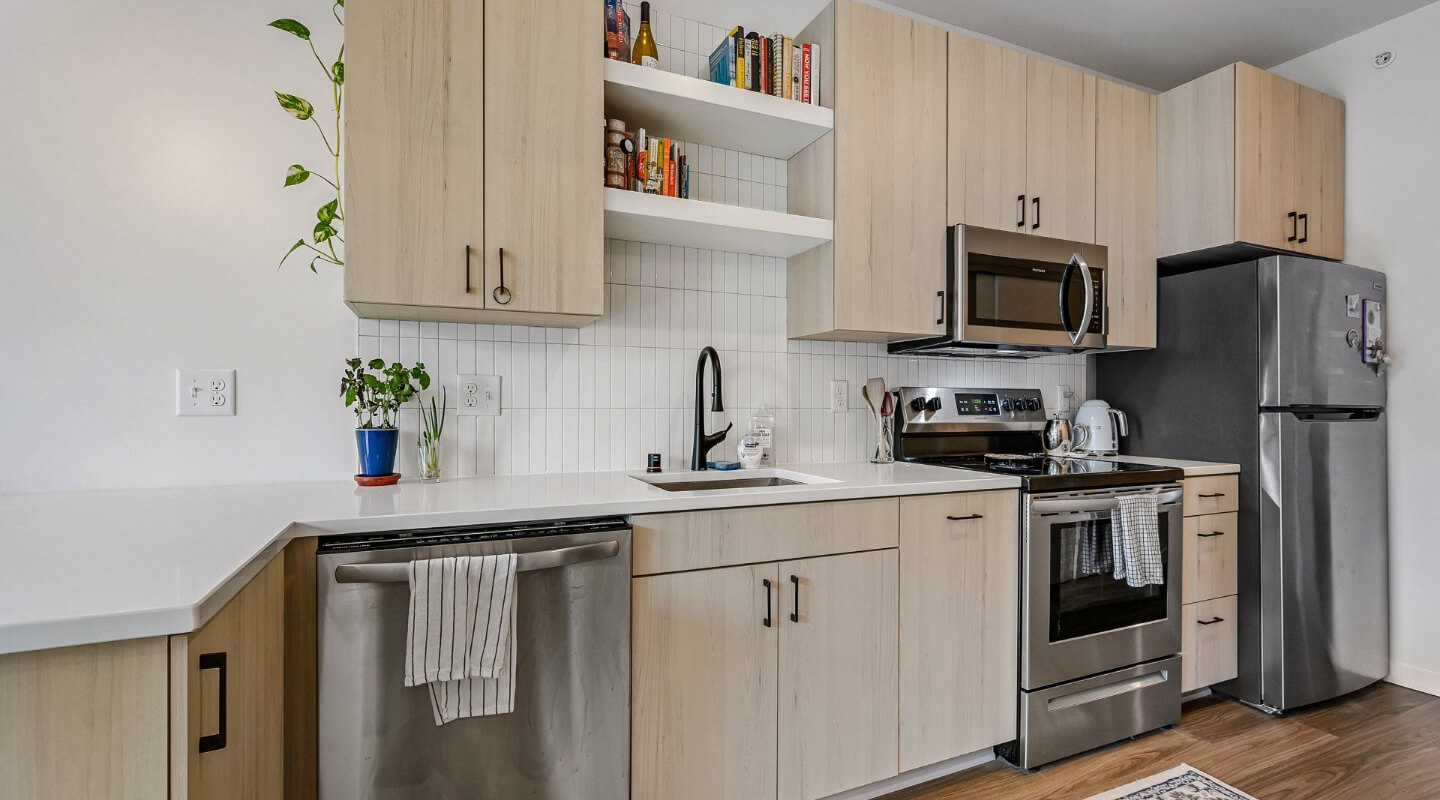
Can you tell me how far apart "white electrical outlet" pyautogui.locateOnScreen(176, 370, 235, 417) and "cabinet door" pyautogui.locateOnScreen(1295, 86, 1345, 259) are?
3713 mm

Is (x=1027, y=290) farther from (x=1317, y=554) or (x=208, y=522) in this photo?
(x=208, y=522)

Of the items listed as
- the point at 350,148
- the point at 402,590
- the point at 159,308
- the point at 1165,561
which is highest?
the point at 350,148

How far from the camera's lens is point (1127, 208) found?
2570 millimetres

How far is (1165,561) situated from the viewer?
7.22 ft

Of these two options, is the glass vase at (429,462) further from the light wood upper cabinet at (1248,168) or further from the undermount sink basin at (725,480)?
the light wood upper cabinet at (1248,168)

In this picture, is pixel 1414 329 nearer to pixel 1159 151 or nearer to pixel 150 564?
pixel 1159 151

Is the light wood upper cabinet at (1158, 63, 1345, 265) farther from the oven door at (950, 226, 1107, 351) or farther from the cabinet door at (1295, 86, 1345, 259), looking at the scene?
the oven door at (950, 226, 1107, 351)

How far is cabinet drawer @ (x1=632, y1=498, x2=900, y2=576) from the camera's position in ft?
4.99

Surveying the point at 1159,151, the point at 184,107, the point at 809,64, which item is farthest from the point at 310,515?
the point at 1159,151

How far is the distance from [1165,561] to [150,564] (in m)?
2.64

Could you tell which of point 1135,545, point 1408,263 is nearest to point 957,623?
point 1135,545

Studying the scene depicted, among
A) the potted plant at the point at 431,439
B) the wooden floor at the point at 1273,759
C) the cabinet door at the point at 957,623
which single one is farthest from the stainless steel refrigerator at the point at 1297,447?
the potted plant at the point at 431,439

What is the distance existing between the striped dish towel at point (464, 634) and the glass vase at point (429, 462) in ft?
1.89

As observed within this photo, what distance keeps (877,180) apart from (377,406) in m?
1.62
